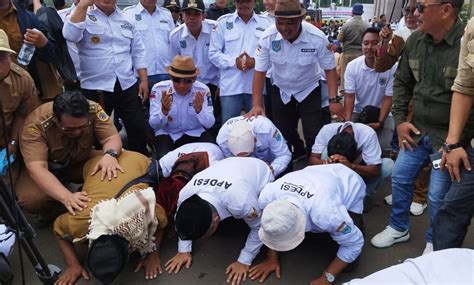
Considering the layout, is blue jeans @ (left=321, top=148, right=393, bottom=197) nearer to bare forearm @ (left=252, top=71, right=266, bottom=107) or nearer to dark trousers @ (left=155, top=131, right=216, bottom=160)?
bare forearm @ (left=252, top=71, right=266, bottom=107)

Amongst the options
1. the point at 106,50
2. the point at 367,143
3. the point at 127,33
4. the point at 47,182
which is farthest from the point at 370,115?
the point at 47,182

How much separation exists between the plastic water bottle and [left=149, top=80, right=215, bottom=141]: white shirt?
3.48 ft

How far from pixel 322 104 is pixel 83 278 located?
2.50 meters

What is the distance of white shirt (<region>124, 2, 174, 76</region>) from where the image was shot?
13.8 ft

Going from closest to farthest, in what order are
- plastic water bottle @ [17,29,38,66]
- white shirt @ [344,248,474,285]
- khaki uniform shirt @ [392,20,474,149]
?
white shirt @ [344,248,474,285]
khaki uniform shirt @ [392,20,474,149]
plastic water bottle @ [17,29,38,66]

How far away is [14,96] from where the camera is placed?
2.84m

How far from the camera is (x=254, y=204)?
2.46 meters

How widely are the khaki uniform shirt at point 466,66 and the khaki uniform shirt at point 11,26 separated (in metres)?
2.94

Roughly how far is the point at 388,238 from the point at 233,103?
1961 millimetres

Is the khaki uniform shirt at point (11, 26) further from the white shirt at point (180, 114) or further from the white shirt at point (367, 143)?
the white shirt at point (367, 143)

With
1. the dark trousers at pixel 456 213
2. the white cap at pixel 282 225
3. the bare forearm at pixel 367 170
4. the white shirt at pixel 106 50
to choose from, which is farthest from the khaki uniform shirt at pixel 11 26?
the dark trousers at pixel 456 213

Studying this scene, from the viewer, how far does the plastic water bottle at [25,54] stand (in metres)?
2.91

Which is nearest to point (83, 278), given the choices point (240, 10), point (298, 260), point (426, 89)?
point (298, 260)

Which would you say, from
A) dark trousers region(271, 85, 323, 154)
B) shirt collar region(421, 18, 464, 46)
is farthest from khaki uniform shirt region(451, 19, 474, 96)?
dark trousers region(271, 85, 323, 154)
